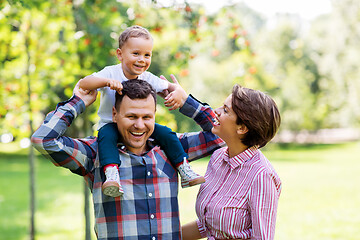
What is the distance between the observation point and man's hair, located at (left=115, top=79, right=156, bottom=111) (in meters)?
2.30

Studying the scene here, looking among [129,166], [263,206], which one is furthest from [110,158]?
[263,206]

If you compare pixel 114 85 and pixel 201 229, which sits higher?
pixel 114 85

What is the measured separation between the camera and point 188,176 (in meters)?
2.38

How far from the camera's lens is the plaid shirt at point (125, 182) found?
2244mm

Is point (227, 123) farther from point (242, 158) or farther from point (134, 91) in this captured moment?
point (134, 91)

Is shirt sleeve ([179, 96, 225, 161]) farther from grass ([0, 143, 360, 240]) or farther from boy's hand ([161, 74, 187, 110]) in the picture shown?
grass ([0, 143, 360, 240])

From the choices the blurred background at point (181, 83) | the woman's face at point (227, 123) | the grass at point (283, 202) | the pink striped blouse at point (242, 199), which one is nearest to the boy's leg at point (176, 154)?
the pink striped blouse at point (242, 199)

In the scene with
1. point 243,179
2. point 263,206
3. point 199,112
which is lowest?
point 263,206

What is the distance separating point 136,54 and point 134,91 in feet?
1.08

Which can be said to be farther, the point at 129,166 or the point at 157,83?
the point at 157,83

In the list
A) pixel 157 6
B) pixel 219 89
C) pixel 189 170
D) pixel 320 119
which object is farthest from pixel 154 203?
pixel 320 119

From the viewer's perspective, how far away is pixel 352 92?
927 inches

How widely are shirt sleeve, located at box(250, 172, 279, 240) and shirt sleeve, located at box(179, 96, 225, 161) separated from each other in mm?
530

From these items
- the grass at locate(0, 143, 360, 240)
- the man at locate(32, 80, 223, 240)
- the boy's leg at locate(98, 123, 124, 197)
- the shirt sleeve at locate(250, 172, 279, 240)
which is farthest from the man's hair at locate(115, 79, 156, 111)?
the grass at locate(0, 143, 360, 240)
